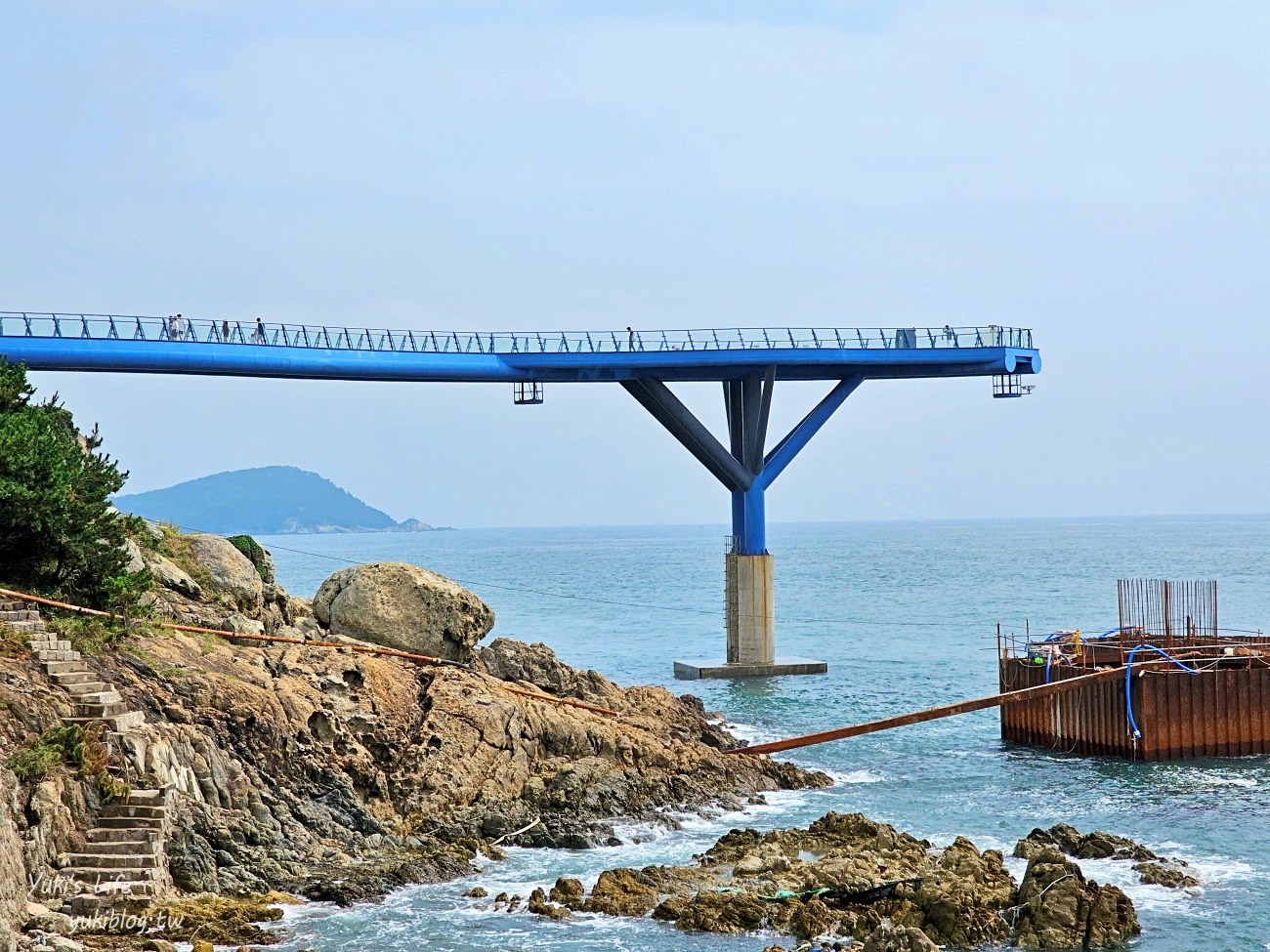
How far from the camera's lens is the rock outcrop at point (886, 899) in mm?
21109

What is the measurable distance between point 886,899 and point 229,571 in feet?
59.9

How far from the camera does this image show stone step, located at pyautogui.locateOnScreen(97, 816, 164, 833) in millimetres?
21000

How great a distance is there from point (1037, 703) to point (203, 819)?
78.7 feet

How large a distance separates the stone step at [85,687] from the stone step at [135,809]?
2278 mm

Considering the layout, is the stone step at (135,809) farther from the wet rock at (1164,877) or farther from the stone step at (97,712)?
the wet rock at (1164,877)

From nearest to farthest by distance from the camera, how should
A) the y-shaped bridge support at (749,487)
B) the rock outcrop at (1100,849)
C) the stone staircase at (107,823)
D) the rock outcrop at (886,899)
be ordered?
the stone staircase at (107,823)
the rock outcrop at (886,899)
the rock outcrop at (1100,849)
the y-shaped bridge support at (749,487)

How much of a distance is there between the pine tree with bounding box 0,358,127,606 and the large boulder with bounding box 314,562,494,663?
6.39m

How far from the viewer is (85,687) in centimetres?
2297

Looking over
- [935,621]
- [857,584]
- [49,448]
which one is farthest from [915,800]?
[857,584]

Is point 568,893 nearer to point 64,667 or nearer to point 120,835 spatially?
point 120,835

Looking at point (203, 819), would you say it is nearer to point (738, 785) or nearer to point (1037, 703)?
point (738, 785)

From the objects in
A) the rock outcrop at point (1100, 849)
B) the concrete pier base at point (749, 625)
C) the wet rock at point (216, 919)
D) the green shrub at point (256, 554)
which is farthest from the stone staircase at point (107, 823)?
the concrete pier base at point (749, 625)

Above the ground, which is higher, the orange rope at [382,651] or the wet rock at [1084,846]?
the orange rope at [382,651]

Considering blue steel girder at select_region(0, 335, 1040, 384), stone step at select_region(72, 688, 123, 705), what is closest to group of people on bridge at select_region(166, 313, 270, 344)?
blue steel girder at select_region(0, 335, 1040, 384)
